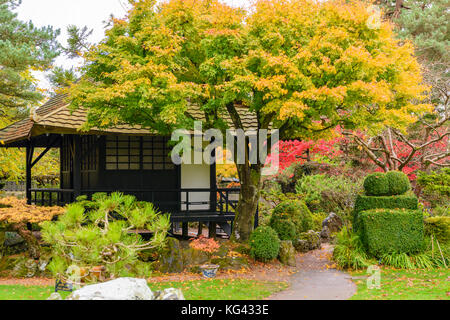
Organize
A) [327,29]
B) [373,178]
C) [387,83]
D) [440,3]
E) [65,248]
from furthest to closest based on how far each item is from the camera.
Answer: [440,3] → [373,178] → [387,83] → [327,29] → [65,248]

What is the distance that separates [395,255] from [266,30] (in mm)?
6477

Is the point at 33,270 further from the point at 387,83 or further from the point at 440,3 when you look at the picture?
the point at 440,3

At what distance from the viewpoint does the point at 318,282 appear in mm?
9961

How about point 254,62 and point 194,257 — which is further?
point 194,257

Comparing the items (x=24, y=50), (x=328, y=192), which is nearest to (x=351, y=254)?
(x=328, y=192)

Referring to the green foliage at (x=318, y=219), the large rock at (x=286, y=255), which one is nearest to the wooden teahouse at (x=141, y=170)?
the large rock at (x=286, y=255)

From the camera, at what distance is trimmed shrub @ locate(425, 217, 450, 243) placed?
11.7m

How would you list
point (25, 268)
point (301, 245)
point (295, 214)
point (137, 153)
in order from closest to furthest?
point (25, 268) → point (137, 153) → point (301, 245) → point (295, 214)

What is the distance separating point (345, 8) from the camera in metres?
10.1

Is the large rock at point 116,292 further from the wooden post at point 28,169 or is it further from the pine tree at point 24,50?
the wooden post at point 28,169

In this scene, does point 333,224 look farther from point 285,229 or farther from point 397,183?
point 397,183

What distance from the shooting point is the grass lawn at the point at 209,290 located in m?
8.32

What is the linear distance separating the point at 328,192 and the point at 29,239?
11.6 m

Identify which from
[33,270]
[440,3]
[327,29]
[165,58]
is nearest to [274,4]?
[327,29]
